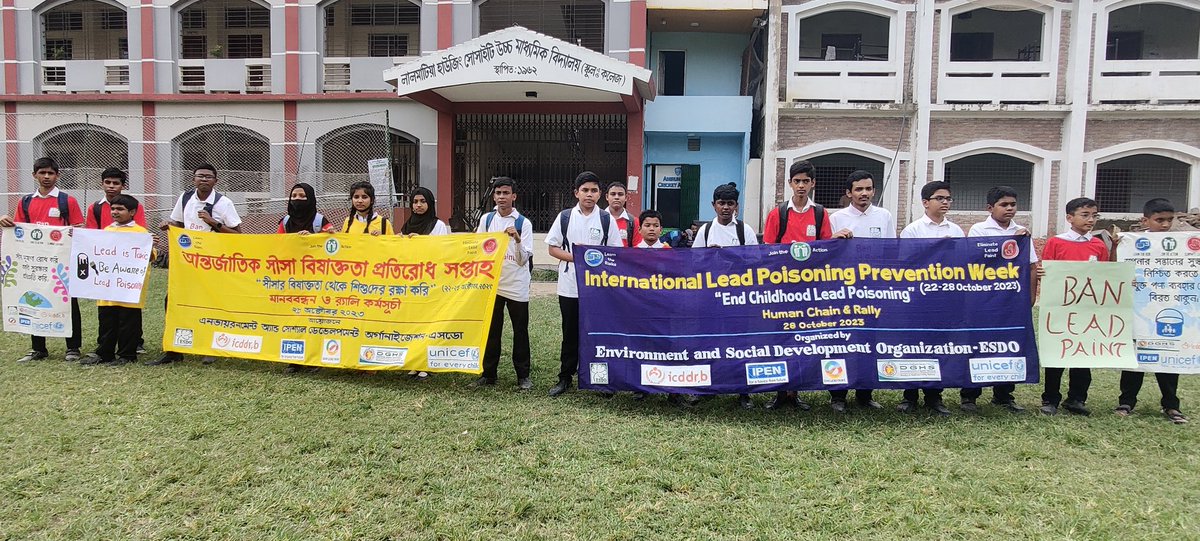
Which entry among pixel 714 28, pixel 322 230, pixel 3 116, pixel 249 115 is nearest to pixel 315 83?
pixel 249 115

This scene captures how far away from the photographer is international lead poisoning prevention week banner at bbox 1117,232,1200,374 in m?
4.32

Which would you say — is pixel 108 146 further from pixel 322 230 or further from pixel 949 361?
pixel 949 361

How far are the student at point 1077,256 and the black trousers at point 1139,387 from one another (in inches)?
9.7

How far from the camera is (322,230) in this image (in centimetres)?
548

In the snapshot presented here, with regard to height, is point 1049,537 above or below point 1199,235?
below

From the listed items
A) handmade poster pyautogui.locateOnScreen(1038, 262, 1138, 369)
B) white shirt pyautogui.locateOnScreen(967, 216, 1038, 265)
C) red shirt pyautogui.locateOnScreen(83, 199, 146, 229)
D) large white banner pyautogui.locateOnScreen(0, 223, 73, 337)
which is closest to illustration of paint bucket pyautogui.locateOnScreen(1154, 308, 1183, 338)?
handmade poster pyautogui.locateOnScreen(1038, 262, 1138, 369)

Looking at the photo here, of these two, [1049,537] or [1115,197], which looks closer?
[1049,537]

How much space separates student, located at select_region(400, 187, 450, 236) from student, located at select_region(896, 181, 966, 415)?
3332mm

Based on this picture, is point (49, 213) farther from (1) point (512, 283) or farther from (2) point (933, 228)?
(2) point (933, 228)

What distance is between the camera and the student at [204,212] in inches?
220

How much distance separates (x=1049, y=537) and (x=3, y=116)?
19.8 meters

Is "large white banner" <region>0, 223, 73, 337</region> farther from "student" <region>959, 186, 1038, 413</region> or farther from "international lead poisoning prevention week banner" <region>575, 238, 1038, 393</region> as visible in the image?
"student" <region>959, 186, 1038, 413</region>

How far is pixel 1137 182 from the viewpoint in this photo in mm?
14461

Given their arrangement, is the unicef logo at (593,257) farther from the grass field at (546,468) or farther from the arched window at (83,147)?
the arched window at (83,147)
